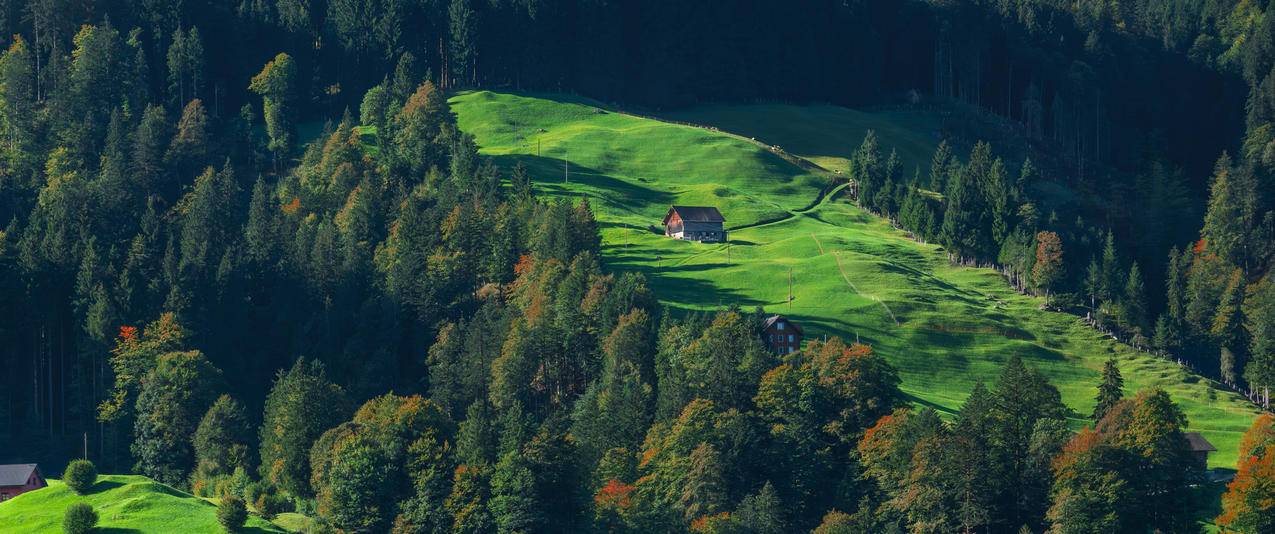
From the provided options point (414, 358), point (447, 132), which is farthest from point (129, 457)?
point (447, 132)

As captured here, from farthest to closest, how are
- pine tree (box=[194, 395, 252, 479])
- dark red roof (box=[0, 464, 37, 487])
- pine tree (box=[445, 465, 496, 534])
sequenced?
pine tree (box=[194, 395, 252, 479]), dark red roof (box=[0, 464, 37, 487]), pine tree (box=[445, 465, 496, 534])

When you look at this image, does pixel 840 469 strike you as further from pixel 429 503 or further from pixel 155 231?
pixel 155 231

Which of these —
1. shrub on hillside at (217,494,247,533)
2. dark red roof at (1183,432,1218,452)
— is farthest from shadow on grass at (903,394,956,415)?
shrub on hillside at (217,494,247,533)

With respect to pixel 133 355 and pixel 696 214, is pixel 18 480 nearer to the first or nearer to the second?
pixel 133 355

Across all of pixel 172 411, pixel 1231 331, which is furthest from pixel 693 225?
pixel 172 411

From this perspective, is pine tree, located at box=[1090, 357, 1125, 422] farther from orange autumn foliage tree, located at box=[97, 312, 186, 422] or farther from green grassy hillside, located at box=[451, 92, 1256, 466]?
orange autumn foliage tree, located at box=[97, 312, 186, 422]
